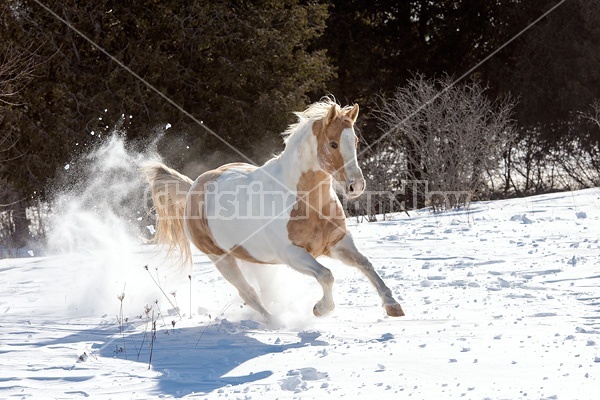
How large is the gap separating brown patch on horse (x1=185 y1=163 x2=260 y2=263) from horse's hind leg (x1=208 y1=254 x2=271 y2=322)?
84 millimetres

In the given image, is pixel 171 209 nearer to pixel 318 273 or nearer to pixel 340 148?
pixel 318 273

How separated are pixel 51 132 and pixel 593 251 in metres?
12.3

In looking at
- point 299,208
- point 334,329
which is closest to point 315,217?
point 299,208

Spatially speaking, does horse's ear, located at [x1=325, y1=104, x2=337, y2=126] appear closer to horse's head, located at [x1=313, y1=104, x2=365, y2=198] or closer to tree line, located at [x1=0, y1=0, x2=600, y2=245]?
horse's head, located at [x1=313, y1=104, x2=365, y2=198]

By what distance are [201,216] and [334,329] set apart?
179 cm

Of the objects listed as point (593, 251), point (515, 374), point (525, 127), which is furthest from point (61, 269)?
point (525, 127)

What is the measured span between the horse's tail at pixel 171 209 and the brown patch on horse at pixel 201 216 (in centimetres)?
52

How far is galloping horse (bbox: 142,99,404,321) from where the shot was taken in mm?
5551

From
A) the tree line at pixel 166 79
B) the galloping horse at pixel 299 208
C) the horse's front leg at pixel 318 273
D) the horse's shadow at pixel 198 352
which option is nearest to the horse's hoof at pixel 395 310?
the galloping horse at pixel 299 208

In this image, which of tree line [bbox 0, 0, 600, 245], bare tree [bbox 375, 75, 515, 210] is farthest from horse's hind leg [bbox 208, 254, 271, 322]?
tree line [bbox 0, 0, 600, 245]

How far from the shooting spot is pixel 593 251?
8.02 m

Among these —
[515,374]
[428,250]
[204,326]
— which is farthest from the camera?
[428,250]

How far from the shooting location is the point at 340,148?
550 centimetres

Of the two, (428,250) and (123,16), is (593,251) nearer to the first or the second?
(428,250)
